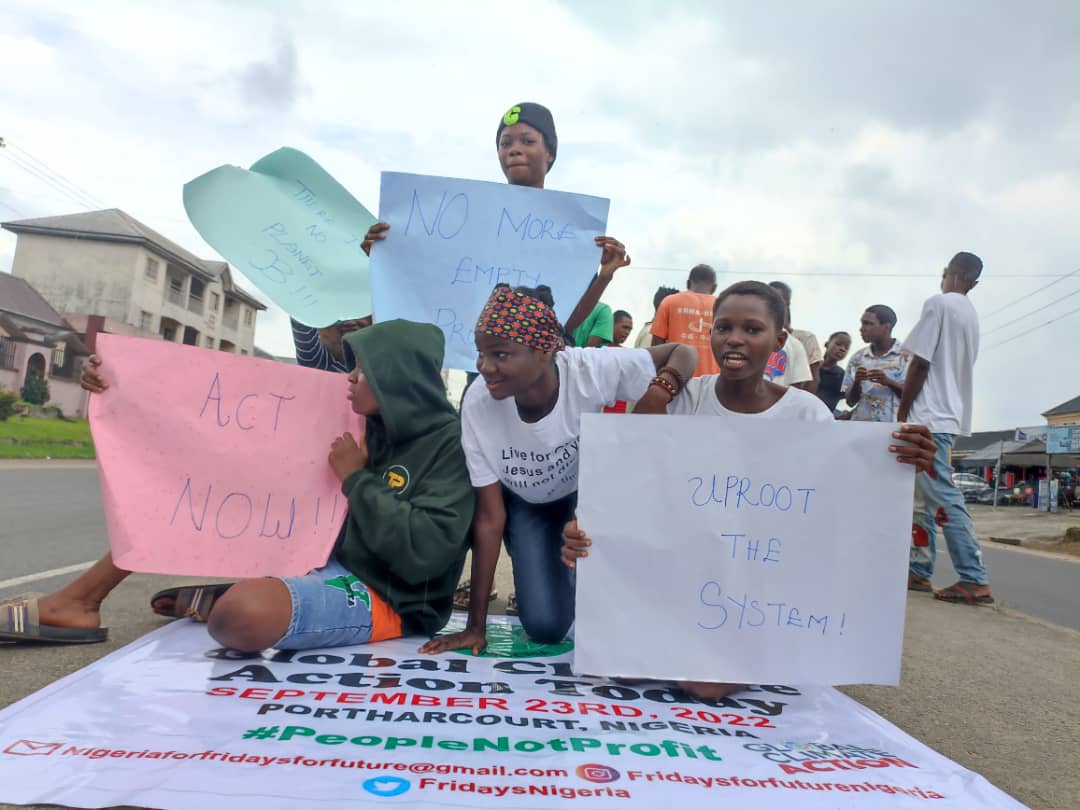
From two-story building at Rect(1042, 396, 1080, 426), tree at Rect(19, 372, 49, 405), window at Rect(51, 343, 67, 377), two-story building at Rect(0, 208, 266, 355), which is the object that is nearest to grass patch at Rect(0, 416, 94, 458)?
tree at Rect(19, 372, 49, 405)

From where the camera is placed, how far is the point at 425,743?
1630 millimetres

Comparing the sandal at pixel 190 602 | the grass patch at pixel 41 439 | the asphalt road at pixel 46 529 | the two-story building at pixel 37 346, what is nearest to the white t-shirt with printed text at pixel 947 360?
the sandal at pixel 190 602

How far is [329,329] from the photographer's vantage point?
129 inches

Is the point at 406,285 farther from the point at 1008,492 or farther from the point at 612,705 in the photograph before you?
the point at 1008,492

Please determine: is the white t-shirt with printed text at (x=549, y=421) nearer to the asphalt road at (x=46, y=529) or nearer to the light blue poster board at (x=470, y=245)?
the light blue poster board at (x=470, y=245)

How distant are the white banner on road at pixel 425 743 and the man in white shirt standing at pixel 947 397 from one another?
2528 mm

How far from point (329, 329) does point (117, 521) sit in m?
1.22

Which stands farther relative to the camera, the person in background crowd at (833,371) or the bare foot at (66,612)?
the person in background crowd at (833,371)

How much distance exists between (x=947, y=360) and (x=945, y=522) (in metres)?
0.89

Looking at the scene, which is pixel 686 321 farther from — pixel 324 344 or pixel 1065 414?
pixel 1065 414

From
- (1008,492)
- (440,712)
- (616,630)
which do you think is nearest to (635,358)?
(616,630)

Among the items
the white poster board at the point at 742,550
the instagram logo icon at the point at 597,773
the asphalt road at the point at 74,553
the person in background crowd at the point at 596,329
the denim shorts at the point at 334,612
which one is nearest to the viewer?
the instagram logo icon at the point at 597,773

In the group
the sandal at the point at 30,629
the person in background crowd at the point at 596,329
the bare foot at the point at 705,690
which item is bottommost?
the sandal at the point at 30,629

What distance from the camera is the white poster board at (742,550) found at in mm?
2055
